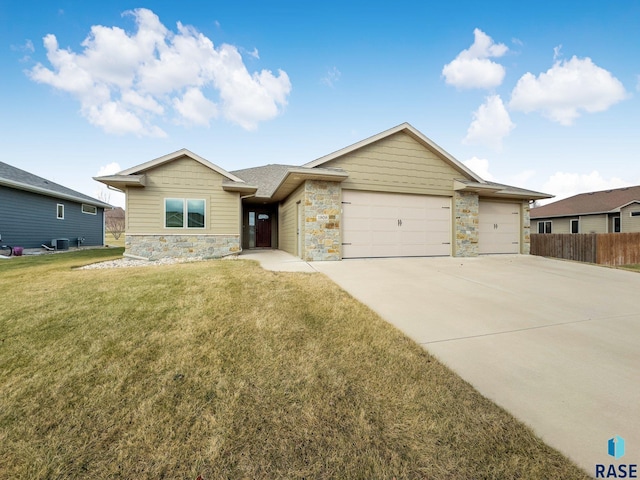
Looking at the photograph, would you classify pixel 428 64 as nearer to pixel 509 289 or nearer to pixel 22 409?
pixel 509 289

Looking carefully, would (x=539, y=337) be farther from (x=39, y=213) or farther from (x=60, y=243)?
(x=39, y=213)

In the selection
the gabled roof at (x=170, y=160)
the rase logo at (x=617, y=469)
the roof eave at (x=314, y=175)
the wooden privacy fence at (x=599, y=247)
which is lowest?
the rase logo at (x=617, y=469)

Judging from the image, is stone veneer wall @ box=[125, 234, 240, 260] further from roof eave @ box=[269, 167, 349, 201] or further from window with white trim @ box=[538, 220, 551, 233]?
window with white trim @ box=[538, 220, 551, 233]

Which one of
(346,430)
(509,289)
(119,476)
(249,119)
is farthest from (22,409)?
(249,119)

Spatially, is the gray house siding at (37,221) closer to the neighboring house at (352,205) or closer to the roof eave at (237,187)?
the neighboring house at (352,205)

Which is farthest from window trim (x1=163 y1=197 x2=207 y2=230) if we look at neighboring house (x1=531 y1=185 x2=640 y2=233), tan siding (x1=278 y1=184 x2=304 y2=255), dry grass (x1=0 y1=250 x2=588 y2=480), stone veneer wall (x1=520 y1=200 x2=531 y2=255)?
neighboring house (x1=531 y1=185 x2=640 y2=233)

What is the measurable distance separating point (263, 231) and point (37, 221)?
11956 millimetres

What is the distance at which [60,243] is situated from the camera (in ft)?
46.9

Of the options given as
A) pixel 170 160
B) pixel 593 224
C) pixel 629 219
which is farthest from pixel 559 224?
pixel 170 160

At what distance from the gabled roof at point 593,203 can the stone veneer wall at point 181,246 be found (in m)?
24.5

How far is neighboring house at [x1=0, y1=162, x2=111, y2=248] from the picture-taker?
12180 mm

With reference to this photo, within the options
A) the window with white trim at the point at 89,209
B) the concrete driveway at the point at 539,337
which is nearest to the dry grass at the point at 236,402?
the concrete driveway at the point at 539,337

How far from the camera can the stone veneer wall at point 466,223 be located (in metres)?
9.97

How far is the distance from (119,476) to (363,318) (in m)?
→ 2.97
